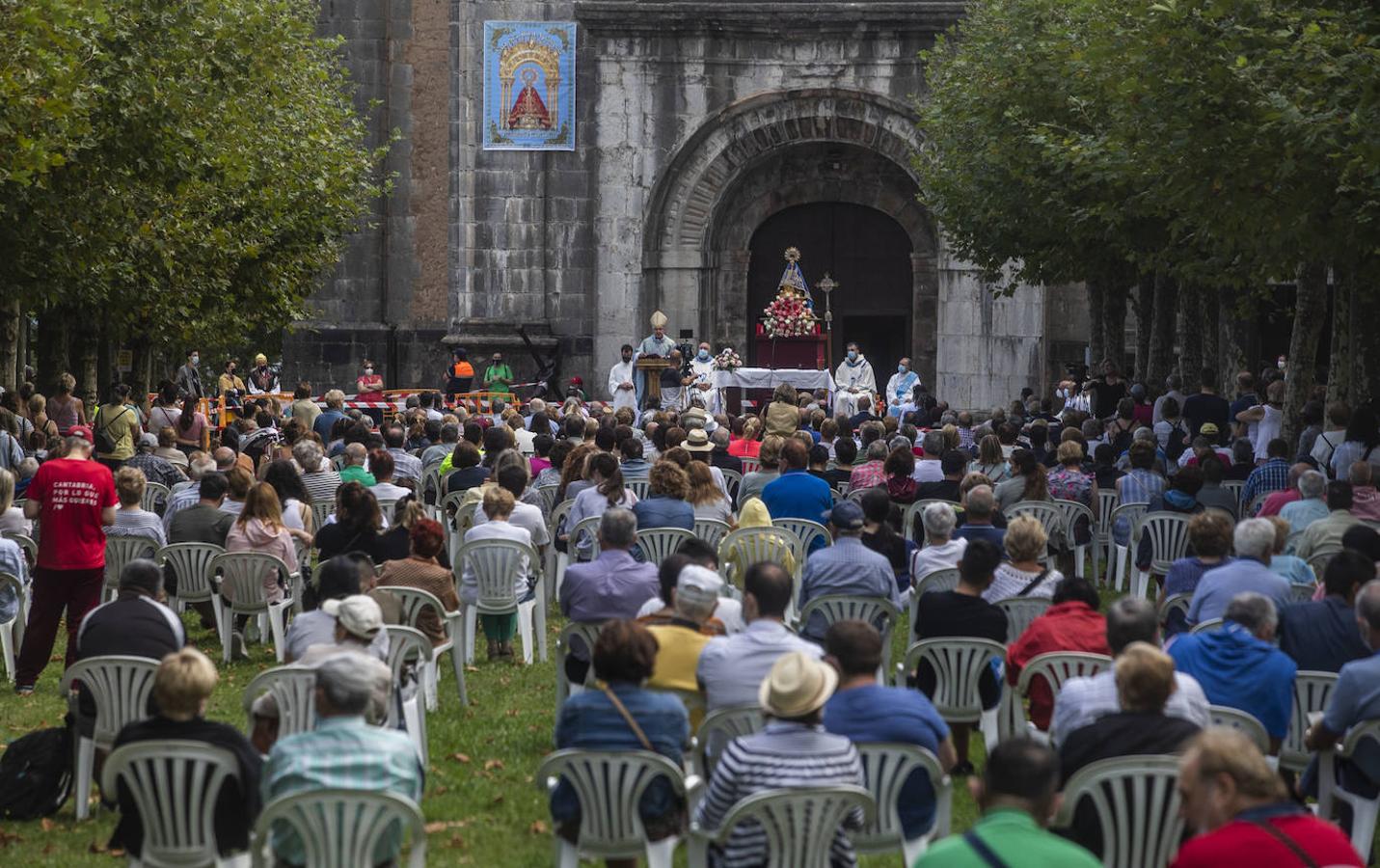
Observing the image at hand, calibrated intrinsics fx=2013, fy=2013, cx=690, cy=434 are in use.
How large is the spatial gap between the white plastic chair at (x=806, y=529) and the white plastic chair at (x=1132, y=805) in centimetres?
638

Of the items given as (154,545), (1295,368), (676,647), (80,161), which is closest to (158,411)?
(80,161)

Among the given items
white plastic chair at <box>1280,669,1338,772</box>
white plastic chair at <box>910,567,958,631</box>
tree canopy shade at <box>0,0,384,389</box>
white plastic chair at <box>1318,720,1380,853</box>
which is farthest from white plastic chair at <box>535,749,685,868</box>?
tree canopy shade at <box>0,0,384,389</box>

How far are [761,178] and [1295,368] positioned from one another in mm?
15163

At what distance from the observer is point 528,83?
106ft

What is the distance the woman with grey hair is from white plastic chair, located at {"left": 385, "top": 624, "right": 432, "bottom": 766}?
9.54 ft

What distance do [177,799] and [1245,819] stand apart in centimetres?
355

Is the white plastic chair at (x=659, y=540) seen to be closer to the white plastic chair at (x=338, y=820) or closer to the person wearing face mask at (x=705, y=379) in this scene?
the white plastic chair at (x=338, y=820)

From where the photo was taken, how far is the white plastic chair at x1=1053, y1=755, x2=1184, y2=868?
21.1 ft

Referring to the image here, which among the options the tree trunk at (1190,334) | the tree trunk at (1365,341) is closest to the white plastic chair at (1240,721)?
the tree trunk at (1365,341)

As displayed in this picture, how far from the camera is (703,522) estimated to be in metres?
13.3

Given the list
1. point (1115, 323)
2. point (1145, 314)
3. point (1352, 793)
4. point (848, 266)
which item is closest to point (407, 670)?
point (1352, 793)

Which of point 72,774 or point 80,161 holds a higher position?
point 80,161

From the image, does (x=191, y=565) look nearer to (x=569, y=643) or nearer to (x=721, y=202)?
(x=569, y=643)

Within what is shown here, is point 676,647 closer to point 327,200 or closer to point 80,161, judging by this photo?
point 80,161
